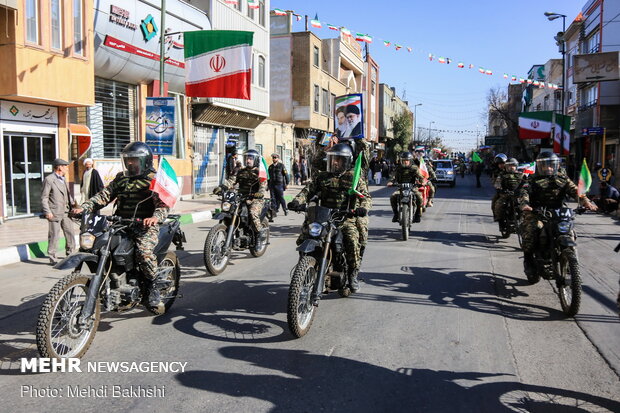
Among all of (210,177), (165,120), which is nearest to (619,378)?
(165,120)

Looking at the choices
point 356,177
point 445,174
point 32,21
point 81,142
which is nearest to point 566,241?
point 356,177

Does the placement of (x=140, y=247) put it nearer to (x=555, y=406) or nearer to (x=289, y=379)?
(x=289, y=379)

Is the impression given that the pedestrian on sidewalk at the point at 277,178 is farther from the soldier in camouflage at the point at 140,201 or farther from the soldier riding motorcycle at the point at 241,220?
the soldier in camouflage at the point at 140,201

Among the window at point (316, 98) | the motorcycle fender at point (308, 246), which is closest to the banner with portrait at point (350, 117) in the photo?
the motorcycle fender at point (308, 246)

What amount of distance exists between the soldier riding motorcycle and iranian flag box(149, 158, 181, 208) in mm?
2406

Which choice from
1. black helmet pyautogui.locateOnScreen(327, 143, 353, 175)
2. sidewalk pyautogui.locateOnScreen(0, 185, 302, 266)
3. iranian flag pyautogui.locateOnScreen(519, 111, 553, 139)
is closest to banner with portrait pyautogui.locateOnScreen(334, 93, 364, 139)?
sidewalk pyautogui.locateOnScreen(0, 185, 302, 266)

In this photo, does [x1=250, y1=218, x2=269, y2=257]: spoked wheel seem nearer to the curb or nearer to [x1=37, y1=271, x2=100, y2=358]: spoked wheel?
the curb

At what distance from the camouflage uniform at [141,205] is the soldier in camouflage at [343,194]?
1.41 metres

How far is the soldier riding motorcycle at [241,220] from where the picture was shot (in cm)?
768

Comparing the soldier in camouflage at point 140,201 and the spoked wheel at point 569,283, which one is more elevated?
the soldier in camouflage at point 140,201

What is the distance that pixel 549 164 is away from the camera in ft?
21.5

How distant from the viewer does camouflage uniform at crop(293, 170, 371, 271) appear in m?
5.71

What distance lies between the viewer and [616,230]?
13.1 meters

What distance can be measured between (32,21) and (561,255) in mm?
12688
